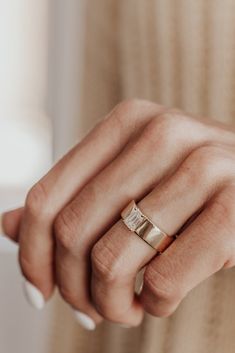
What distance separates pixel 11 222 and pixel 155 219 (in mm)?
191

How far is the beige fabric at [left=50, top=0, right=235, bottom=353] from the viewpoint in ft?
2.99

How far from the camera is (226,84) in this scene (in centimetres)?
92

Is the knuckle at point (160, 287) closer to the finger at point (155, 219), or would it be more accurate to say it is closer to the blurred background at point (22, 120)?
the finger at point (155, 219)

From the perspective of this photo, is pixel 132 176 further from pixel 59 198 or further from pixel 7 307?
pixel 7 307

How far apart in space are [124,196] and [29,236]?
11 centimetres

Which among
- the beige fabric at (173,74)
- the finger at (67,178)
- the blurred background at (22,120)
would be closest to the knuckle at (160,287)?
the finger at (67,178)

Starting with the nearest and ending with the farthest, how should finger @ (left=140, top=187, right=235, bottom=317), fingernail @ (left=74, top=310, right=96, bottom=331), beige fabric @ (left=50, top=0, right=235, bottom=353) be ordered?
finger @ (left=140, top=187, right=235, bottom=317), fingernail @ (left=74, top=310, right=96, bottom=331), beige fabric @ (left=50, top=0, right=235, bottom=353)

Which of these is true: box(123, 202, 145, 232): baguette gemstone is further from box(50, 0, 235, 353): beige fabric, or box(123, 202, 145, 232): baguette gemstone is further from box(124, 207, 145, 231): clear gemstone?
box(50, 0, 235, 353): beige fabric

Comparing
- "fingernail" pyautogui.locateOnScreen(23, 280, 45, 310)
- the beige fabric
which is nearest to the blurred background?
the beige fabric

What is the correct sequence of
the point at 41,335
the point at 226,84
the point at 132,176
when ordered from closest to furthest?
the point at 132,176 < the point at 226,84 < the point at 41,335

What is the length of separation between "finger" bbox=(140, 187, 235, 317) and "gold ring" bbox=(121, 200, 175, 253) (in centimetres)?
1

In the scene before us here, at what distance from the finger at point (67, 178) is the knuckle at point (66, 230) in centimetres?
2

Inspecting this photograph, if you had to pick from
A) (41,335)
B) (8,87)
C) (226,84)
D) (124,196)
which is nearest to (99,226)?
(124,196)

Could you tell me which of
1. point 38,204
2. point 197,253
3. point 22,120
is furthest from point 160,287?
point 22,120
